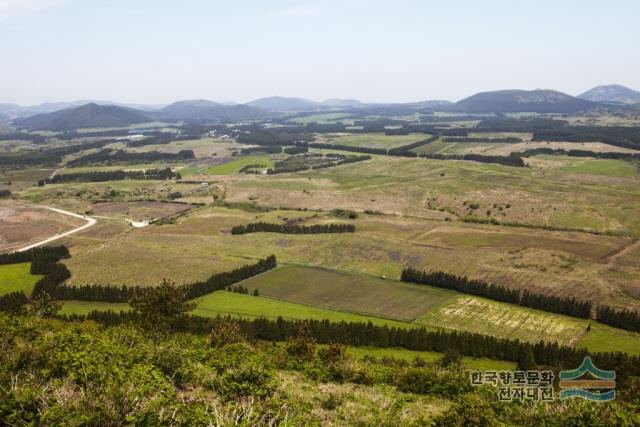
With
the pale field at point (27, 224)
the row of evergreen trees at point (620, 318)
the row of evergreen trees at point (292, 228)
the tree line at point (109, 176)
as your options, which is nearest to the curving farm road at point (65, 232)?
the pale field at point (27, 224)

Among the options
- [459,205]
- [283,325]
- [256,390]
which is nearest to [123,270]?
[283,325]

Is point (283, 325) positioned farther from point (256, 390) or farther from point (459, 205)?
point (459, 205)

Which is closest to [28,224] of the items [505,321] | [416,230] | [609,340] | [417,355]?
[416,230]

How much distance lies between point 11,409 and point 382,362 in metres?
31.7

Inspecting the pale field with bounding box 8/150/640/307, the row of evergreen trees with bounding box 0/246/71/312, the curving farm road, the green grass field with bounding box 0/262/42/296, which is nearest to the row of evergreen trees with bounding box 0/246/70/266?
the row of evergreen trees with bounding box 0/246/71/312

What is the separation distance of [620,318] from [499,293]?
14557mm

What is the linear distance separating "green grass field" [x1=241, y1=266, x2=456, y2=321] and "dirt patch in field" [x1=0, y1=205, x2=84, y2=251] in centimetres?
5798

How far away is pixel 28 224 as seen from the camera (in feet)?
390

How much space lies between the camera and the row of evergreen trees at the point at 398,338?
5066 centimetres

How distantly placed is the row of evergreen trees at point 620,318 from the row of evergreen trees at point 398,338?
10.5m

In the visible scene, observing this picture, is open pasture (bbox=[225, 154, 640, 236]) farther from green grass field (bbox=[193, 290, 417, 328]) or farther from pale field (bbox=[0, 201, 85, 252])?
green grass field (bbox=[193, 290, 417, 328])

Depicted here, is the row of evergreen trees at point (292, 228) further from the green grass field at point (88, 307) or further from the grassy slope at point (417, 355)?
the grassy slope at point (417, 355)

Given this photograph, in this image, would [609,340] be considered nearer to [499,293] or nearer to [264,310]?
[499,293]

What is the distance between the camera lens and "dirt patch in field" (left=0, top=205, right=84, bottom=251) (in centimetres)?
10531
